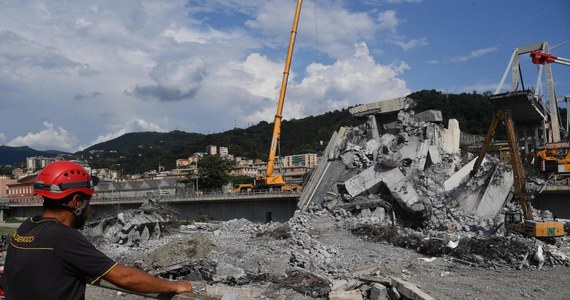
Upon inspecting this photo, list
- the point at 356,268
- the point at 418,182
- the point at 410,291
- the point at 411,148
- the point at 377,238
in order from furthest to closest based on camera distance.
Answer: the point at 411,148, the point at 418,182, the point at 377,238, the point at 356,268, the point at 410,291

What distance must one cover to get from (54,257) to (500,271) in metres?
14.0

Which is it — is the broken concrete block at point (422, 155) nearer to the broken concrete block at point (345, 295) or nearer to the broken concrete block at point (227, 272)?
the broken concrete block at point (227, 272)

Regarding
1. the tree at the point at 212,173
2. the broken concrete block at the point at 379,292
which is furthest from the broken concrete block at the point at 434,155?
the tree at the point at 212,173

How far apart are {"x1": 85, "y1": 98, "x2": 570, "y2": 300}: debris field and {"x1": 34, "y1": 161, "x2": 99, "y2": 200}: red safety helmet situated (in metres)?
0.97

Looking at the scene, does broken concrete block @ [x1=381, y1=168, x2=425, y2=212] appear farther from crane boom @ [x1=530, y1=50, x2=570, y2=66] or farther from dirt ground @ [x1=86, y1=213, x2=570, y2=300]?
crane boom @ [x1=530, y1=50, x2=570, y2=66]

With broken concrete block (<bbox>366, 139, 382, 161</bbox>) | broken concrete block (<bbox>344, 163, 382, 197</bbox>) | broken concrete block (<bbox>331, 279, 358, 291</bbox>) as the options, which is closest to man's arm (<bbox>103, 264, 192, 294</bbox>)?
broken concrete block (<bbox>331, 279, 358, 291</bbox>)

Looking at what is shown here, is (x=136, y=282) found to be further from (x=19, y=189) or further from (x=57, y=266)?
(x=19, y=189)

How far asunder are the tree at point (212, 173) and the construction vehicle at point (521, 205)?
3986 cm

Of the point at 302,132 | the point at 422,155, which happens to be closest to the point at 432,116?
the point at 422,155

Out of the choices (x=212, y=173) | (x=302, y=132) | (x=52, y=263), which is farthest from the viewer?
(x=302, y=132)

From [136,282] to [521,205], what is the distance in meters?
21.0

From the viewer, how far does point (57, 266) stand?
230 centimetres

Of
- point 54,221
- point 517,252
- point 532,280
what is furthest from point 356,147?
point 54,221

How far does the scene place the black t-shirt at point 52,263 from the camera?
2283mm
